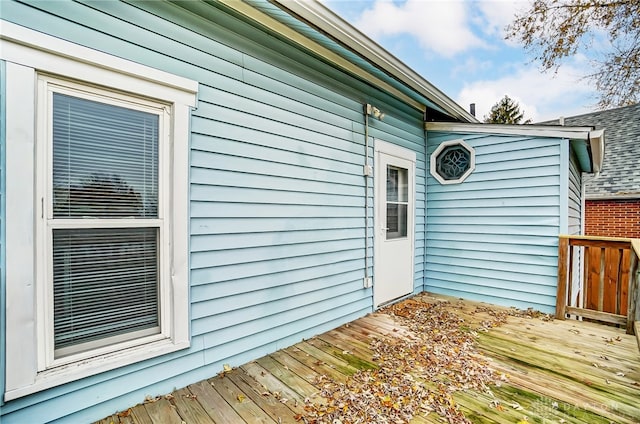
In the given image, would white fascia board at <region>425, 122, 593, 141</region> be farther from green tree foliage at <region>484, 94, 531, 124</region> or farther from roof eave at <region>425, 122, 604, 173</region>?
green tree foliage at <region>484, 94, 531, 124</region>

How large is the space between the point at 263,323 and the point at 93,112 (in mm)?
1972

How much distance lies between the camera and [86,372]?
1.64 meters

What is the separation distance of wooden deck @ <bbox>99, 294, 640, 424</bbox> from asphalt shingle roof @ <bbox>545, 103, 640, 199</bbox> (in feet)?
23.5

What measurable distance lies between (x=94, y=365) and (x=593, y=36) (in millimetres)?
8757

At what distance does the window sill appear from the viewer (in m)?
1.49

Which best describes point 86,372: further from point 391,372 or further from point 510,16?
point 510,16

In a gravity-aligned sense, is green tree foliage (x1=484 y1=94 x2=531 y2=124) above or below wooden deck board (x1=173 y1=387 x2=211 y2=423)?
above

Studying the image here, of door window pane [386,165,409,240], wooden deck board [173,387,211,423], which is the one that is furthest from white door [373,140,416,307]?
wooden deck board [173,387,211,423]

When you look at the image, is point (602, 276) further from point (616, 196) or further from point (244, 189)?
point (616, 196)

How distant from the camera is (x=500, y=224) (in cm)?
405

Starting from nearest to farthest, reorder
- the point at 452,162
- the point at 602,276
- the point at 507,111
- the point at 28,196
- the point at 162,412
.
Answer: the point at 28,196 < the point at 162,412 < the point at 602,276 < the point at 452,162 < the point at 507,111

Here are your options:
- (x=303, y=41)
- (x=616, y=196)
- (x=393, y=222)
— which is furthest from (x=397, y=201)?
(x=616, y=196)

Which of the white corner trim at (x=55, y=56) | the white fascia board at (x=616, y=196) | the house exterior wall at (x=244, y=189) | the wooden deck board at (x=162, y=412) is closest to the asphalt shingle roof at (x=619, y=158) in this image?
the white fascia board at (x=616, y=196)

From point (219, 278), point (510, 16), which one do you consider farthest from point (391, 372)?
point (510, 16)
